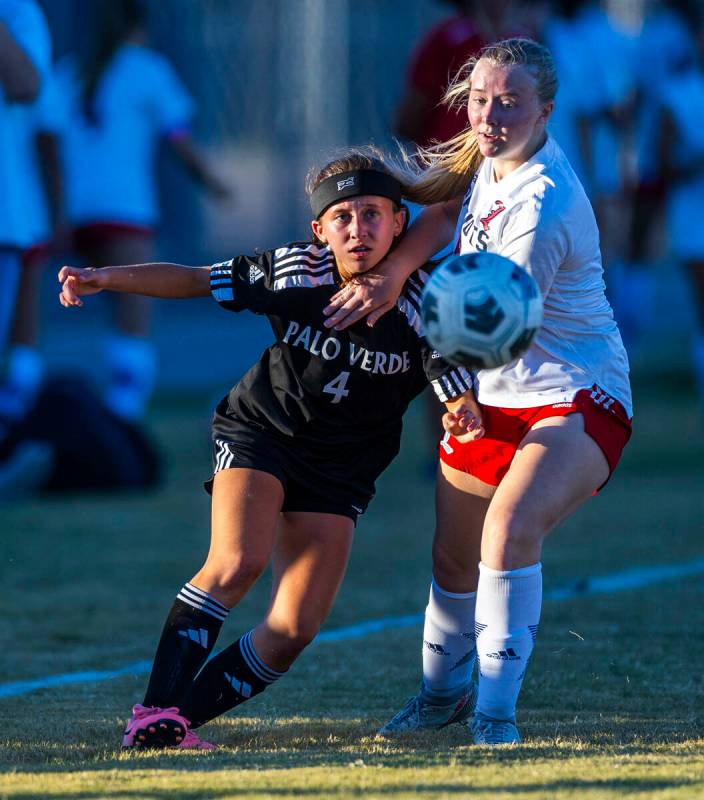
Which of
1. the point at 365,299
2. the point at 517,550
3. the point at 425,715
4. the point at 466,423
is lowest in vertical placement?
the point at 425,715

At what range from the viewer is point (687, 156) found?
30.8ft

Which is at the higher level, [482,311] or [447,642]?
[482,311]

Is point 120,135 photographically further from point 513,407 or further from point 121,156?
point 513,407

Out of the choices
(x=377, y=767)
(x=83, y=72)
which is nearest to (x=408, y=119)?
(x=83, y=72)

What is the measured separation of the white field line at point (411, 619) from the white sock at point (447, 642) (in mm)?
1090

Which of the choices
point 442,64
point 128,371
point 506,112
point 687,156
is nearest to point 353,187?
point 506,112

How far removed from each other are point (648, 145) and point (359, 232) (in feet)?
22.0

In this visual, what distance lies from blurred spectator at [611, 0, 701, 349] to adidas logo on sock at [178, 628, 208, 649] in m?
6.43

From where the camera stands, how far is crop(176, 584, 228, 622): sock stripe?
3.80 m

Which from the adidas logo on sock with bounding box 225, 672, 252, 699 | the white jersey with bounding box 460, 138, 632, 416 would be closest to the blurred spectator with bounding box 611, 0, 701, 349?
the white jersey with bounding box 460, 138, 632, 416

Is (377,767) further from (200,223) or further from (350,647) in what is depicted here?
(200,223)

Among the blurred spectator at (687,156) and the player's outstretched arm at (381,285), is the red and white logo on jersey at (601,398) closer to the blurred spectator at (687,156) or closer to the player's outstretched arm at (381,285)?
the player's outstretched arm at (381,285)

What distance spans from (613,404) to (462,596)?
0.63 metres

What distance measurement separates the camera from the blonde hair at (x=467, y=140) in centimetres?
387
